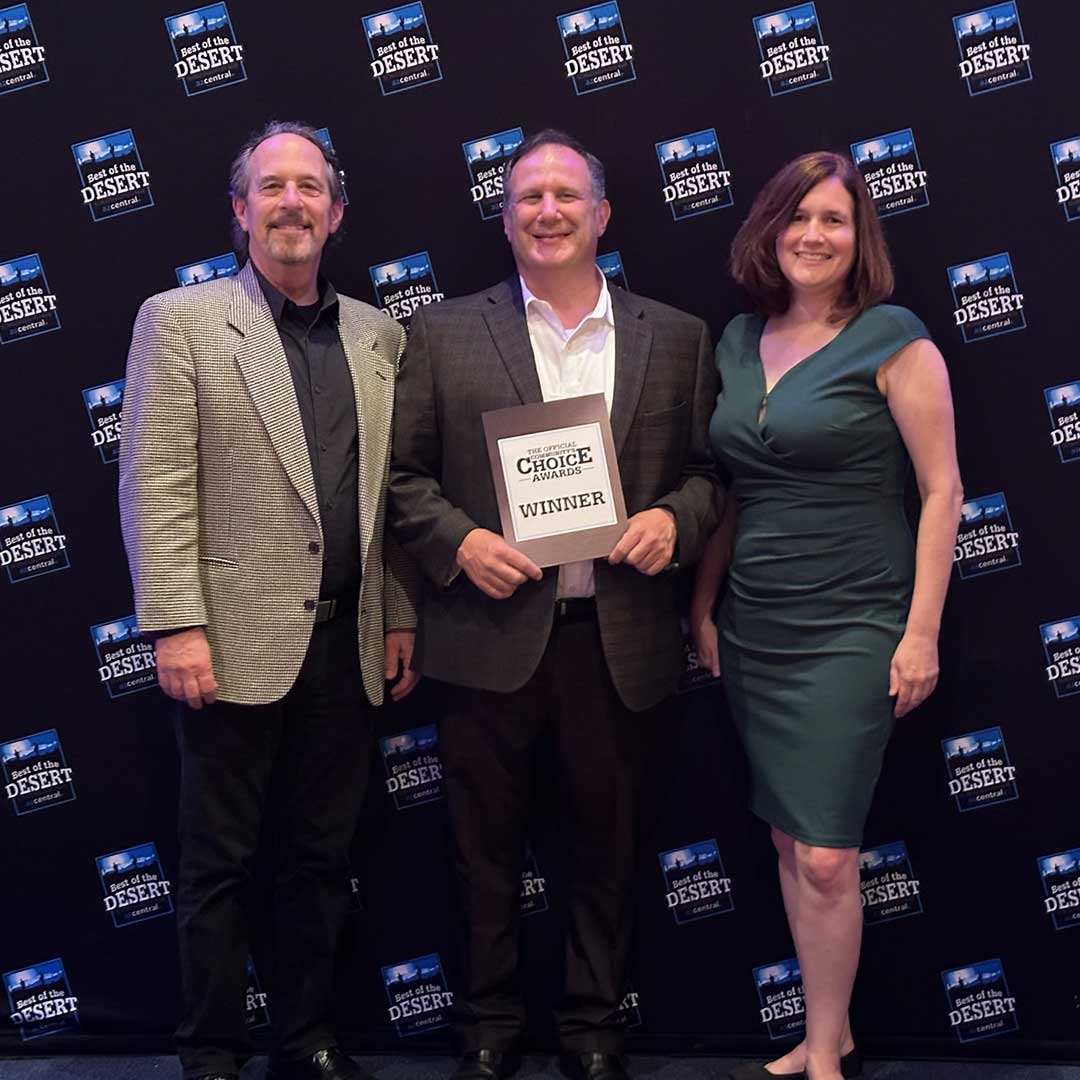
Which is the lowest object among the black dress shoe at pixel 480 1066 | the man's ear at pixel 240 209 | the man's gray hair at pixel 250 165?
the black dress shoe at pixel 480 1066

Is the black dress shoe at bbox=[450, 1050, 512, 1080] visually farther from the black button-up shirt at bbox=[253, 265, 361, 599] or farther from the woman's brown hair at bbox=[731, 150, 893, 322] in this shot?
the woman's brown hair at bbox=[731, 150, 893, 322]

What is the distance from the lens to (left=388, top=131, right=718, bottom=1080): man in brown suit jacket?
2.54m

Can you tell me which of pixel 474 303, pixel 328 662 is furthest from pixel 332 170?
pixel 328 662

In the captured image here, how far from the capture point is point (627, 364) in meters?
2.56

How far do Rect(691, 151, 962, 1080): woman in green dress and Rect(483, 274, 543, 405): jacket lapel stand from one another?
1.36 feet

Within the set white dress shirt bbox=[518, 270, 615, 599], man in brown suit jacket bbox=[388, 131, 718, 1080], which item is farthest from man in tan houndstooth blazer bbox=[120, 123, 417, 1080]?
white dress shirt bbox=[518, 270, 615, 599]

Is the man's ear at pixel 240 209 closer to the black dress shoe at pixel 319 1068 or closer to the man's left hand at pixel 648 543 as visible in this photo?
the man's left hand at pixel 648 543

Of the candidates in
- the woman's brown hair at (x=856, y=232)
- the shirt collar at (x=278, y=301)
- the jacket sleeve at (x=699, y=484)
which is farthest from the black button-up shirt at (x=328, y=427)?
the woman's brown hair at (x=856, y=232)

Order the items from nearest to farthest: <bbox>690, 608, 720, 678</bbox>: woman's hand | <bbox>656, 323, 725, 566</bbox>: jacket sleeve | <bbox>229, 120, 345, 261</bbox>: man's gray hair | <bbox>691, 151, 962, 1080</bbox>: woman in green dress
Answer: <bbox>691, 151, 962, 1080</bbox>: woman in green dress, <bbox>656, 323, 725, 566</bbox>: jacket sleeve, <bbox>229, 120, 345, 261</bbox>: man's gray hair, <bbox>690, 608, 720, 678</bbox>: woman's hand

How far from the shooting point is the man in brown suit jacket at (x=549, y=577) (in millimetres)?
2537

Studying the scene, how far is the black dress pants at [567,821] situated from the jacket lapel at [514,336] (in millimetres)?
516

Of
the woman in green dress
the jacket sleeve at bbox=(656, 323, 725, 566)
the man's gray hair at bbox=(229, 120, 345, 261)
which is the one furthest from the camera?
the man's gray hair at bbox=(229, 120, 345, 261)

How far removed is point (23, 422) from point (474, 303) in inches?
48.5

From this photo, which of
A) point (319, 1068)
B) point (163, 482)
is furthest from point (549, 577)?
point (319, 1068)
